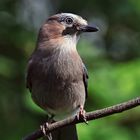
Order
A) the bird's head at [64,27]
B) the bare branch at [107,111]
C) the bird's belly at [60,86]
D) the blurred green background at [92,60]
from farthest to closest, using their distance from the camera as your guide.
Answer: the blurred green background at [92,60] < the bird's head at [64,27] < the bird's belly at [60,86] < the bare branch at [107,111]

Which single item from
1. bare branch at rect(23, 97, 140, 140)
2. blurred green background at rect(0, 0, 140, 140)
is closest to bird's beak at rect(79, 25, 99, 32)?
blurred green background at rect(0, 0, 140, 140)

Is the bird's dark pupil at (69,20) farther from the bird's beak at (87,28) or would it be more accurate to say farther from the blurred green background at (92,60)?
the blurred green background at (92,60)

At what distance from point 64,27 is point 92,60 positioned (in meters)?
A: 1.19

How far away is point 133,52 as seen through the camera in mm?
6812

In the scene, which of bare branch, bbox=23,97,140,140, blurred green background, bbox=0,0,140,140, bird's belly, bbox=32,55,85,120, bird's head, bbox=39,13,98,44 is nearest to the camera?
bare branch, bbox=23,97,140,140

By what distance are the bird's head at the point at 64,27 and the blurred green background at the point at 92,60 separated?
0.56 m

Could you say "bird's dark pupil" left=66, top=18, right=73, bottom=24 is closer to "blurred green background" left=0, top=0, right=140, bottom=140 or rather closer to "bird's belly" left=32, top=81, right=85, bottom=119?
"bird's belly" left=32, top=81, right=85, bottom=119

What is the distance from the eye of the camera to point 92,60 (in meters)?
6.25

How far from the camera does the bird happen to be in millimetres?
4816

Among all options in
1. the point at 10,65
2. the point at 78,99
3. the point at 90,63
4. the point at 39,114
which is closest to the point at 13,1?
the point at 10,65

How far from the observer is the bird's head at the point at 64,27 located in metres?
4.95

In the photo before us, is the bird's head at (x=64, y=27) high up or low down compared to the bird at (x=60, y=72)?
up

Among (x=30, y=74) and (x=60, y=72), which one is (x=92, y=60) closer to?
(x=30, y=74)

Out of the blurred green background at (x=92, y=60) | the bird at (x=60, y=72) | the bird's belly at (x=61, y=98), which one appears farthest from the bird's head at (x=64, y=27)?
the blurred green background at (x=92, y=60)
